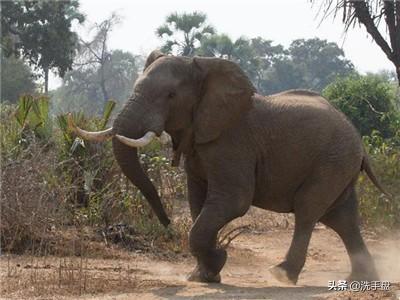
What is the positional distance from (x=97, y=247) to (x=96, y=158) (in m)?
1.67

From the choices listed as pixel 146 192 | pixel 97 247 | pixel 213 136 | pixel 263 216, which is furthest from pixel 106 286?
pixel 263 216

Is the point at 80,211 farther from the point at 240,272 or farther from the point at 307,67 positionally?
the point at 307,67

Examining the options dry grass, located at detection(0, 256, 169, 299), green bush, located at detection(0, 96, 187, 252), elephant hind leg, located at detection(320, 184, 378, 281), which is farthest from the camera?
green bush, located at detection(0, 96, 187, 252)

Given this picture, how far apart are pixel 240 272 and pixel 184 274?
75 cm

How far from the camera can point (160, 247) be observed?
28.6ft

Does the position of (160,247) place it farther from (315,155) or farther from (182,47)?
(182,47)

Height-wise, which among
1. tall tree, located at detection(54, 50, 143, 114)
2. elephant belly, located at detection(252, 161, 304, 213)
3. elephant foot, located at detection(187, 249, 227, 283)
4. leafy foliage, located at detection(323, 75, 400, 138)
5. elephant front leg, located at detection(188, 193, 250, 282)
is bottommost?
elephant foot, located at detection(187, 249, 227, 283)

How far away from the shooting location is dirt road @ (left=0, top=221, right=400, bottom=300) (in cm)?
567

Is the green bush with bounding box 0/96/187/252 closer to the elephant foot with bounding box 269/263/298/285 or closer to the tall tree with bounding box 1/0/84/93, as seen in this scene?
the elephant foot with bounding box 269/263/298/285

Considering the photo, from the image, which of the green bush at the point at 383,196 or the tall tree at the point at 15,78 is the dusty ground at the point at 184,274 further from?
the tall tree at the point at 15,78

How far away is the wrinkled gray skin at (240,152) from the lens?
6.29 m

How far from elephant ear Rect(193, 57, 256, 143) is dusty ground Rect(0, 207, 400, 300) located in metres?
1.42

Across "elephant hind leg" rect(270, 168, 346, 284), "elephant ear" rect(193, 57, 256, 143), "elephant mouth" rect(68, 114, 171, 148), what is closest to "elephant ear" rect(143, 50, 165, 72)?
"elephant ear" rect(193, 57, 256, 143)

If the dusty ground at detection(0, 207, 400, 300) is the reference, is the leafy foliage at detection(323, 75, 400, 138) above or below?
above
